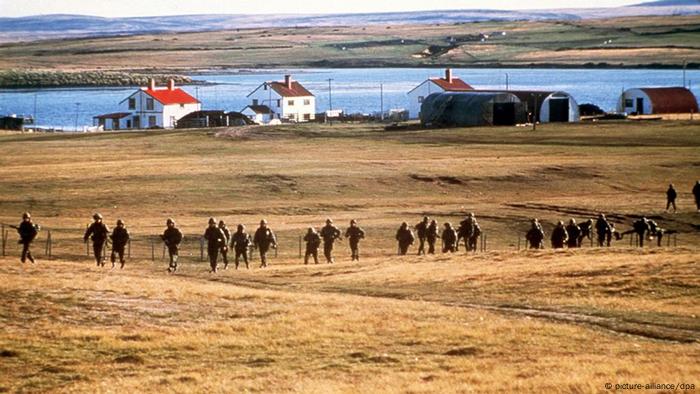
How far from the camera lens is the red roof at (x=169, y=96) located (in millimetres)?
124844

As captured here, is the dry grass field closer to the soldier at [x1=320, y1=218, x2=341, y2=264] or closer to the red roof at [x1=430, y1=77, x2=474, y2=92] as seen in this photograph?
the soldier at [x1=320, y1=218, x2=341, y2=264]

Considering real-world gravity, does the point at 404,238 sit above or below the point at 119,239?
below

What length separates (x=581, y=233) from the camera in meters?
47.1

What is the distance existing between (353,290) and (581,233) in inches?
552

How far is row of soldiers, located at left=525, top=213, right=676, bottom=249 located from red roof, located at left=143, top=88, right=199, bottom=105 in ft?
257

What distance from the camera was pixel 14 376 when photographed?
24406 mm

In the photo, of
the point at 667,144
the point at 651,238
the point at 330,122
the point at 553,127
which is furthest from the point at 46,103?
the point at 651,238

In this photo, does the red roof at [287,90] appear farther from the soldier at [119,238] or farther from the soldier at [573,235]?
the soldier at [119,238]

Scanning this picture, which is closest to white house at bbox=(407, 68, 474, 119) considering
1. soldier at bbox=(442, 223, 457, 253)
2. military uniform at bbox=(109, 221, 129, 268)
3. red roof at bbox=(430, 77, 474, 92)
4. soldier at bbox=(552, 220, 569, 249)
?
red roof at bbox=(430, 77, 474, 92)

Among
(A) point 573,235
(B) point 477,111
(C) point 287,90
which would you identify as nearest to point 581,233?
(A) point 573,235

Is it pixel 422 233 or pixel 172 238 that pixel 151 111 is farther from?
pixel 172 238

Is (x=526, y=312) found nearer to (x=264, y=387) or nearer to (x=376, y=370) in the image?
(x=376, y=370)

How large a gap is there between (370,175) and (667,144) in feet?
83.4

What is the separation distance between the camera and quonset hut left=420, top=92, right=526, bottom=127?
338ft
